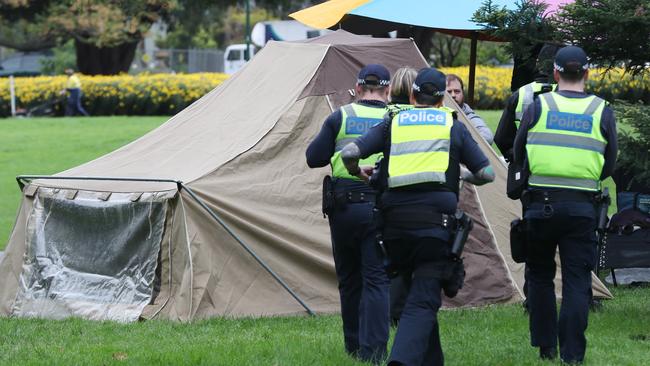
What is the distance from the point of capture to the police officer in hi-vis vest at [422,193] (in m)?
5.66

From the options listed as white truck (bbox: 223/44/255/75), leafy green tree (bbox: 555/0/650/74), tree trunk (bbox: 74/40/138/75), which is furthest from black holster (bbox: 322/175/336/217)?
white truck (bbox: 223/44/255/75)

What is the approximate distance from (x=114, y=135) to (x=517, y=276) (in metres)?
15.6

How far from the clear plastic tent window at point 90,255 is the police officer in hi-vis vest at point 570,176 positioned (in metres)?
3.04

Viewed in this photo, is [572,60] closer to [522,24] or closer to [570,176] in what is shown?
[570,176]

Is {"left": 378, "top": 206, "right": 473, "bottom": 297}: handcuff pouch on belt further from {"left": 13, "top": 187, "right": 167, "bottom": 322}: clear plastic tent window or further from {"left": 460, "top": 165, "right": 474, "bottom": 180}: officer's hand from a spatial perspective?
{"left": 13, "top": 187, "right": 167, "bottom": 322}: clear plastic tent window

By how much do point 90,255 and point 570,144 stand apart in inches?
161

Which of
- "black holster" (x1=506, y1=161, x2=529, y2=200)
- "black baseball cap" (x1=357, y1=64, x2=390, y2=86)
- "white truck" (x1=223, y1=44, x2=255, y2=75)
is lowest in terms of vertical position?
"white truck" (x1=223, y1=44, x2=255, y2=75)

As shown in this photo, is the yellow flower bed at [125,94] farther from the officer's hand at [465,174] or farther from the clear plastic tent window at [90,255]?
the officer's hand at [465,174]

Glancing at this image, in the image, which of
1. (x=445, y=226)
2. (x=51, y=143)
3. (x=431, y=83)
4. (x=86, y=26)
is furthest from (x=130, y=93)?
(x=445, y=226)

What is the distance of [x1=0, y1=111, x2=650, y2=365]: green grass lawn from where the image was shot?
664cm

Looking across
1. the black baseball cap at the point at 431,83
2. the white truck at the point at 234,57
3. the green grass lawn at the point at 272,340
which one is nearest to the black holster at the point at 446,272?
the black baseball cap at the point at 431,83

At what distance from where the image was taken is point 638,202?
9.81 m

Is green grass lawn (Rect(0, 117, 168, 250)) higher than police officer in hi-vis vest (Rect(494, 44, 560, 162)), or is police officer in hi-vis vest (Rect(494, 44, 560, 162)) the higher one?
police officer in hi-vis vest (Rect(494, 44, 560, 162))

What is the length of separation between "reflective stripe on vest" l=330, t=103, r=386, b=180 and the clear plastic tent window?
6.63ft
